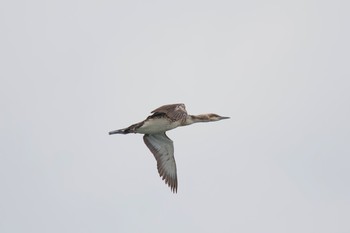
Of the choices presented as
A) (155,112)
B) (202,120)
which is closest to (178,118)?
(155,112)

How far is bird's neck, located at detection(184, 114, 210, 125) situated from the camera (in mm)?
39594

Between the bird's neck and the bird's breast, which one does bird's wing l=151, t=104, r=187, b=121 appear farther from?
the bird's neck

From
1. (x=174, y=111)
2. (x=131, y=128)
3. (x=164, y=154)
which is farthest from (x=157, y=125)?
(x=164, y=154)

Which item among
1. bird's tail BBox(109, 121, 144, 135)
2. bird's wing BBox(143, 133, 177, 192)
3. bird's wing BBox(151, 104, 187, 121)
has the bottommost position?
bird's wing BBox(143, 133, 177, 192)

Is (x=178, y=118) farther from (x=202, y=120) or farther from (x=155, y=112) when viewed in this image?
(x=202, y=120)

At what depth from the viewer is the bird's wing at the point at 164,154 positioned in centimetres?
4091

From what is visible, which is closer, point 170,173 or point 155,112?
point 155,112

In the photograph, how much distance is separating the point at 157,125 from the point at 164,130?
63cm

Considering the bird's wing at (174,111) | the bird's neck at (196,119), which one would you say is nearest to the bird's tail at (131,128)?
the bird's wing at (174,111)

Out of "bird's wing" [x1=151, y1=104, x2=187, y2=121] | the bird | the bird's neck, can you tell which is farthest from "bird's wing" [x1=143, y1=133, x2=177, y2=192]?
"bird's wing" [x1=151, y1=104, x2=187, y2=121]

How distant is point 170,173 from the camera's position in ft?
137

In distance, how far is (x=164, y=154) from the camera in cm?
4138

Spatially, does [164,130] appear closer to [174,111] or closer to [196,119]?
[196,119]

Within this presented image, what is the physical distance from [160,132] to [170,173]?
2857 mm
